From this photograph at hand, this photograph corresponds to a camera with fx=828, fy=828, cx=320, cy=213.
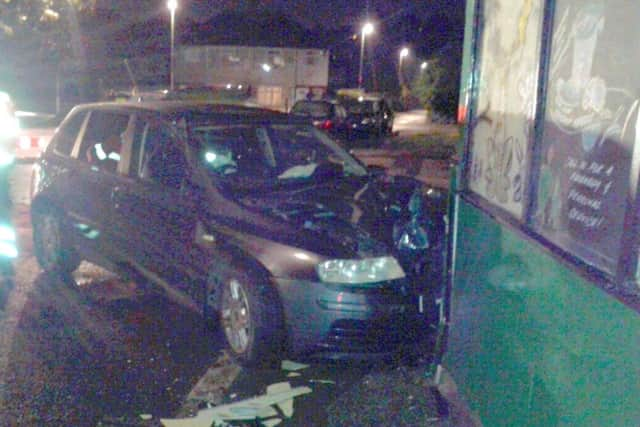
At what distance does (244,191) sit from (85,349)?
5.05 ft

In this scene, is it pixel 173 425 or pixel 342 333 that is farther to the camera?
pixel 342 333

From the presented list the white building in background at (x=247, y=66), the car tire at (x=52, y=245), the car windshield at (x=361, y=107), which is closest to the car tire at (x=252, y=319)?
the car tire at (x=52, y=245)

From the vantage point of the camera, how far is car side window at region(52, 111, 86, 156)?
7353mm

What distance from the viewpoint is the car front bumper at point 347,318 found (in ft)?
16.1

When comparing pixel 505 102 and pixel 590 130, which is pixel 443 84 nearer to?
pixel 505 102

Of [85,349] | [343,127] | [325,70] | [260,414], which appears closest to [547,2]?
[260,414]

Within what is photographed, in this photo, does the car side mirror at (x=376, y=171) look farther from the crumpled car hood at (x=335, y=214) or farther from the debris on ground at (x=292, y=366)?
the debris on ground at (x=292, y=366)

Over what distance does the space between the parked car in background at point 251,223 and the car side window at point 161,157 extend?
12mm

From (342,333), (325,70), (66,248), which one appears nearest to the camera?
(342,333)

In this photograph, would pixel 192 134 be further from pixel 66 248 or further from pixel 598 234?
pixel 598 234

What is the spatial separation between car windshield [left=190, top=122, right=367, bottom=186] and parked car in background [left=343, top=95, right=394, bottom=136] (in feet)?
78.4

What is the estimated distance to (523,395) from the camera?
139 inches

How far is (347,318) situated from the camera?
4.91m

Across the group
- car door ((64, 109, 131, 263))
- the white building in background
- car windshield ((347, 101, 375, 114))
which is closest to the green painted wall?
car door ((64, 109, 131, 263))
